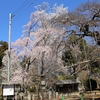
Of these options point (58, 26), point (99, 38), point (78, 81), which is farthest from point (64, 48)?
point (78, 81)

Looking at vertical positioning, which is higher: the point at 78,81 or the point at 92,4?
the point at 92,4

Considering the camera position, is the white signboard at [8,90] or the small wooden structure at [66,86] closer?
the white signboard at [8,90]

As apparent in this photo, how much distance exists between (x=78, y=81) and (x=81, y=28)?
54.5 ft

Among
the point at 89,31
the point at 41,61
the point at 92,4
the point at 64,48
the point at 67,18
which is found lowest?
the point at 41,61

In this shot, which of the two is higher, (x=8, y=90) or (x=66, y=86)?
(x=8, y=90)

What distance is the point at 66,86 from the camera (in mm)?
25594

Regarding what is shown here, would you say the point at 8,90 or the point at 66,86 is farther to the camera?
the point at 66,86

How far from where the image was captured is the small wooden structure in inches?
957

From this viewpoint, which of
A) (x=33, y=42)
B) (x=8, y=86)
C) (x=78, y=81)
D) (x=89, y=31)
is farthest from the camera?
(x=78, y=81)

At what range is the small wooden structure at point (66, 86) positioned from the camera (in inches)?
957

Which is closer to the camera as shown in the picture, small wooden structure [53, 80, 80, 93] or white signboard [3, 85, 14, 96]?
white signboard [3, 85, 14, 96]

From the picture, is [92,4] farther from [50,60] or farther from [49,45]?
[50,60]

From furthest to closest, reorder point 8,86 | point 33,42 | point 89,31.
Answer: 1. point 33,42
2. point 89,31
3. point 8,86

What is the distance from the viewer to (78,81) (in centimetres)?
2694
